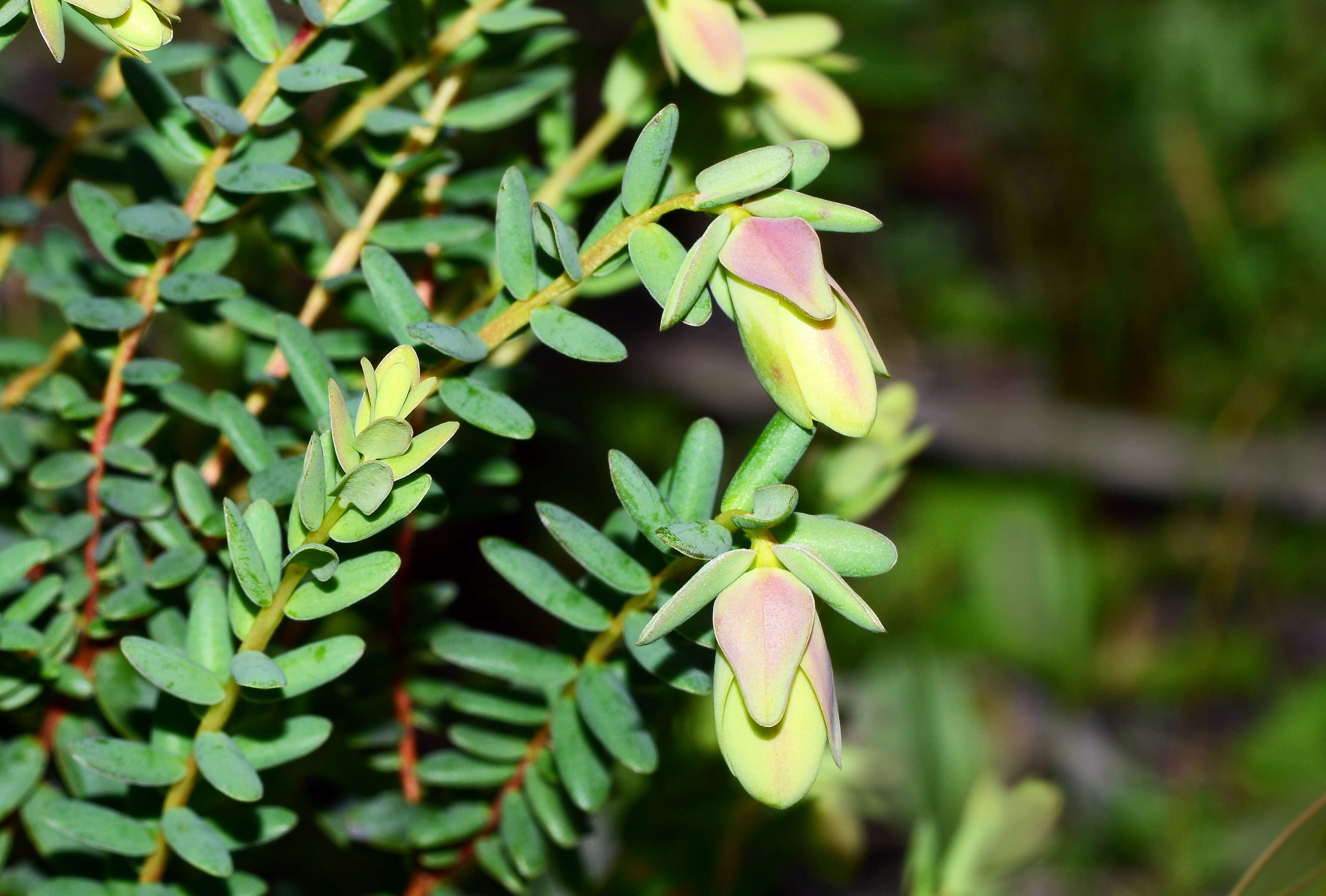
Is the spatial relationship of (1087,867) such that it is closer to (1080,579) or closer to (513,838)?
(1080,579)

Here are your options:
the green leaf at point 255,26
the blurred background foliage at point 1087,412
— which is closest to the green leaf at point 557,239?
the green leaf at point 255,26

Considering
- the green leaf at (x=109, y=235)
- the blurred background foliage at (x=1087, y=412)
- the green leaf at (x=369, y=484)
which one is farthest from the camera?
the blurred background foliage at (x=1087, y=412)

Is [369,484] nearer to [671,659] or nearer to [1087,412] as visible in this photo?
[671,659]

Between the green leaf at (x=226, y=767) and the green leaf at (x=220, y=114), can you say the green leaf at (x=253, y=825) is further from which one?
the green leaf at (x=220, y=114)

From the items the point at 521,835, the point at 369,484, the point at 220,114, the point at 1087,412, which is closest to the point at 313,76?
the point at 220,114

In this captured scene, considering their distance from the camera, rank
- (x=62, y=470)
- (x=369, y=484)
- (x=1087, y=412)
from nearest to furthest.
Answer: (x=369, y=484), (x=62, y=470), (x=1087, y=412)

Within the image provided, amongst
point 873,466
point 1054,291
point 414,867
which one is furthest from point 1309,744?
point 414,867
